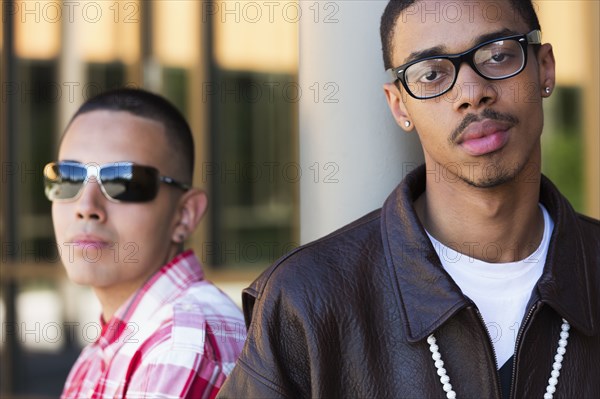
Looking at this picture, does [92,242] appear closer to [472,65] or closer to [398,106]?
[398,106]

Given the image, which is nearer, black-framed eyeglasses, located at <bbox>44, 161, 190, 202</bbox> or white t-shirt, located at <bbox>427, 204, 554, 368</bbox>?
white t-shirt, located at <bbox>427, 204, 554, 368</bbox>

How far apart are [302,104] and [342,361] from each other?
958mm

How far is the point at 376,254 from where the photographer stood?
2072mm

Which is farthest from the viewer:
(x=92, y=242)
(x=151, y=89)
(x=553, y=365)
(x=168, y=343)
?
(x=151, y=89)

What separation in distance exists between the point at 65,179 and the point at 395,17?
124 centimetres

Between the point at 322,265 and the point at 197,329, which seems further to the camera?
the point at 197,329

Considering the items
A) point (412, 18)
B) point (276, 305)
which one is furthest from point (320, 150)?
point (276, 305)

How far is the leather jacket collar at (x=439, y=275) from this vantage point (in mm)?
1944

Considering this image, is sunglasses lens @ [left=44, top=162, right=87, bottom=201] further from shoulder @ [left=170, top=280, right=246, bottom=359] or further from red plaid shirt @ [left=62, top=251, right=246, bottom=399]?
shoulder @ [left=170, top=280, right=246, bottom=359]

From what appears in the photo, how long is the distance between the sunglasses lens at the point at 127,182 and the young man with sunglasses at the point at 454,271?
2.84ft

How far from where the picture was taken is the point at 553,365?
1978 millimetres

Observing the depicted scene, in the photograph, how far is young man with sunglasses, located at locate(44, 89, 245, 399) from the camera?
2.73 metres

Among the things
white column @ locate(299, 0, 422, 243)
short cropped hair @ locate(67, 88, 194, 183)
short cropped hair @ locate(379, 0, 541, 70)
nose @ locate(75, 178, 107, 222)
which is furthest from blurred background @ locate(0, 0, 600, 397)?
short cropped hair @ locate(379, 0, 541, 70)

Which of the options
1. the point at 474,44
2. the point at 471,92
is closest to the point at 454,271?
the point at 471,92
